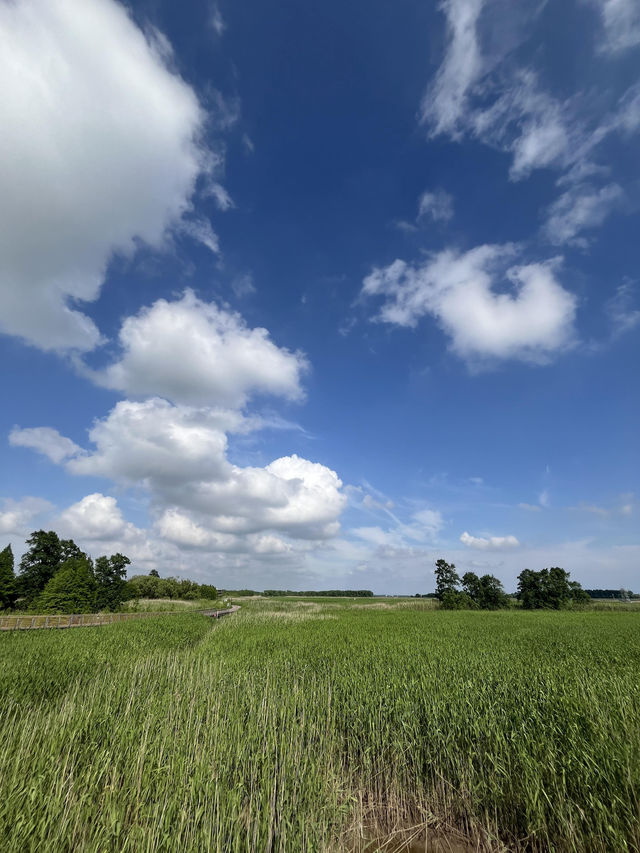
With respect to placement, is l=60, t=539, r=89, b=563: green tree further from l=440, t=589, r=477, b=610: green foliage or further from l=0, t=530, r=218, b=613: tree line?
l=440, t=589, r=477, b=610: green foliage

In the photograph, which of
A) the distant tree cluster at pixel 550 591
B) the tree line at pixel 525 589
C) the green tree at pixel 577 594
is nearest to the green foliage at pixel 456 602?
the tree line at pixel 525 589

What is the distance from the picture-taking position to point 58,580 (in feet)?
139

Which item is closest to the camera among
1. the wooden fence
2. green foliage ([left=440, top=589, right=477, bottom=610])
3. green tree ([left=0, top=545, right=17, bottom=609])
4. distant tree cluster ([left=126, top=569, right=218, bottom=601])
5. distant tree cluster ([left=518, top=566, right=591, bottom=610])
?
the wooden fence

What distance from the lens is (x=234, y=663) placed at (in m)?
12.0

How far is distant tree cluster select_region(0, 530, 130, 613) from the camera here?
139ft

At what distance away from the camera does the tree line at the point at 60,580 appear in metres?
42.3

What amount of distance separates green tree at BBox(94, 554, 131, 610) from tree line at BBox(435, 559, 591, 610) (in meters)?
55.8

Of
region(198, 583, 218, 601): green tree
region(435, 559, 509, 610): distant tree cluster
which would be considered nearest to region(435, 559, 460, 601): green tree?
region(435, 559, 509, 610): distant tree cluster

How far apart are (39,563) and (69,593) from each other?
1731 cm

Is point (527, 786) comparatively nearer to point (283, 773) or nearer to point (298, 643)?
point (283, 773)

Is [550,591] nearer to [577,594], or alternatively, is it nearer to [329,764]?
[577,594]

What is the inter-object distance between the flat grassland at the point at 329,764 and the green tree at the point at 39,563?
179 feet

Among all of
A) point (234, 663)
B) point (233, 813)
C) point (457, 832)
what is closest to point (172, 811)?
point (233, 813)

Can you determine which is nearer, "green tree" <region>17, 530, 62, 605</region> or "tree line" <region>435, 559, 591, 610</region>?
"green tree" <region>17, 530, 62, 605</region>
